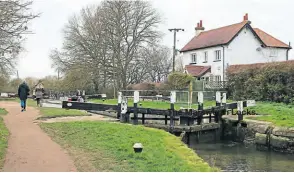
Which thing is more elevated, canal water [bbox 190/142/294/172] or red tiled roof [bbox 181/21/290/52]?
red tiled roof [bbox 181/21/290/52]

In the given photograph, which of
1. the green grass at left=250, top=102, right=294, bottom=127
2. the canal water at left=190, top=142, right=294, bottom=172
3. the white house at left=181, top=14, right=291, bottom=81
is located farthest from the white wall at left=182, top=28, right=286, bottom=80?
the canal water at left=190, top=142, right=294, bottom=172

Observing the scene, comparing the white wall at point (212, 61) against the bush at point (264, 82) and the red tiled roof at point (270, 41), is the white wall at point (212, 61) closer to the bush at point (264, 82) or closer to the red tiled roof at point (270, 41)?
the bush at point (264, 82)

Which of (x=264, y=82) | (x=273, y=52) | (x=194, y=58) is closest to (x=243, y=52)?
(x=273, y=52)

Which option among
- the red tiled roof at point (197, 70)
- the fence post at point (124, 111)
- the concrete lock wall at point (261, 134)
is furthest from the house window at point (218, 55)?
the fence post at point (124, 111)

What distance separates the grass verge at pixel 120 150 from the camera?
29.2 ft

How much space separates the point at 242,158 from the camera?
1581 cm

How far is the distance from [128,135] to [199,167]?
4.14m

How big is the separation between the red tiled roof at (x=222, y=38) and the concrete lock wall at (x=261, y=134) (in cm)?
1982

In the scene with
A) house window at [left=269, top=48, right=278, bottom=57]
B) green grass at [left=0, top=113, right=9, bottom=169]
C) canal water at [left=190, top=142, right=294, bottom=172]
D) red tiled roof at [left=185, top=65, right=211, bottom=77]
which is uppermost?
house window at [left=269, top=48, right=278, bottom=57]

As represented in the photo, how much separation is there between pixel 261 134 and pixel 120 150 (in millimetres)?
9778

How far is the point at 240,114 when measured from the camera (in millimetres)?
21172

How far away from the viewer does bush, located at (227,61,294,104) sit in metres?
28.6

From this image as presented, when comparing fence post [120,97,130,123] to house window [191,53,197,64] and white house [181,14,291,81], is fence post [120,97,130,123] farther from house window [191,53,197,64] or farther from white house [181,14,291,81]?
house window [191,53,197,64]

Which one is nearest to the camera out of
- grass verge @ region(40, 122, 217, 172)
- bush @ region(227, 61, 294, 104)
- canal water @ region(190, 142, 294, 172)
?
grass verge @ region(40, 122, 217, 172)
